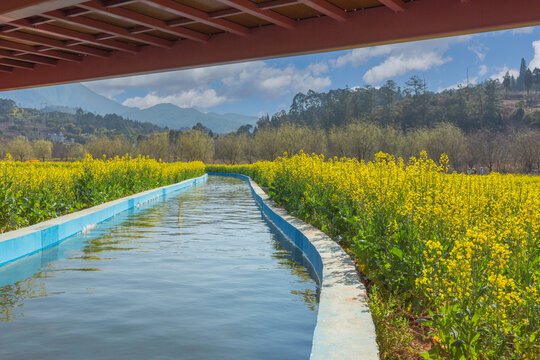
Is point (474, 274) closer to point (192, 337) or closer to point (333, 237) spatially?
point (192, 337)

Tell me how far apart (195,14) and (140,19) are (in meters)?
1.09

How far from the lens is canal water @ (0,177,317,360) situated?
376 centimetres

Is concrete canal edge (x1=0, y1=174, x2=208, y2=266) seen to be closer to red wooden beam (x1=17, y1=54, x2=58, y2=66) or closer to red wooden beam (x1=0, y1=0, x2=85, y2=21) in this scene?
red wooden beam (x1=0, y1=0, x2=85, y2=21)

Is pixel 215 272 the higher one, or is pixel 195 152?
pixel 195 152

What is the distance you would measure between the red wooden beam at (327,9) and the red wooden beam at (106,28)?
151 inches

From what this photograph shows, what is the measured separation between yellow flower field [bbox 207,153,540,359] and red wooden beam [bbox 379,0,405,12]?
2266 millimetres

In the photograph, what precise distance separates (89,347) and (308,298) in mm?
2283

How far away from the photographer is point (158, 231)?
9.61 metres

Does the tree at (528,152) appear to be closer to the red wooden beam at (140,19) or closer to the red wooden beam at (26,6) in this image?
the red wooden beam at (140,19)

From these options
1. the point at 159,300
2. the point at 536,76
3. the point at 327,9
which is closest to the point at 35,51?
the point at 327,9

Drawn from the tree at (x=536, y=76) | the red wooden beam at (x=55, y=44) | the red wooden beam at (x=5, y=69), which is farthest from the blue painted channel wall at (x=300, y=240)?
the tree at (x=536, y=76)

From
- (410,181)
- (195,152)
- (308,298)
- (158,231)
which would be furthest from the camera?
(195,152)

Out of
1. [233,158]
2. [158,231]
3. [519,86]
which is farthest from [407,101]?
[158,231]

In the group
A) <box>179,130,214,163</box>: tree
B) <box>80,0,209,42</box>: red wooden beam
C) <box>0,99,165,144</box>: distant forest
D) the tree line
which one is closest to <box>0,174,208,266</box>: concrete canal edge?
<box>80,0,209,42</box>: red wooden beam
